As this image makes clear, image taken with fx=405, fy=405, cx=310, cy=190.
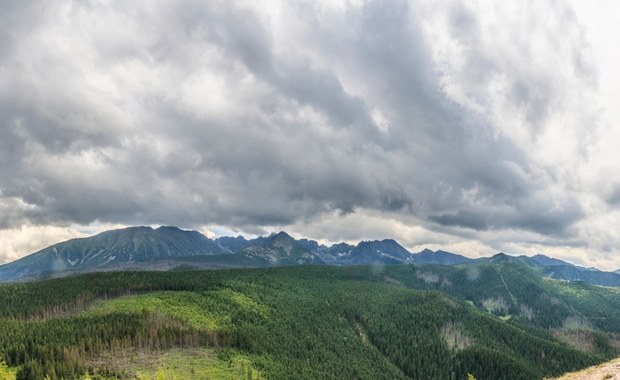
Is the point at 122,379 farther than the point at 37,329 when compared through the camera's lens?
No

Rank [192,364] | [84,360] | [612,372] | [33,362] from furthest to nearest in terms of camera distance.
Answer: [192,364] < [84,360] < [33,362] < [612,372]

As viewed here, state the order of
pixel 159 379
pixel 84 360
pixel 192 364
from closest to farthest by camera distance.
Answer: pixel 159 379 → pixel 84 360 → pixel 192 364

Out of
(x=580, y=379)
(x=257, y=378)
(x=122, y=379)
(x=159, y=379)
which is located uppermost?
(x=580, y=379)

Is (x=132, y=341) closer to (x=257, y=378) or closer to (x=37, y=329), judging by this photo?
(x=37, y=329)

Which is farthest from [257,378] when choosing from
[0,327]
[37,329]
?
[0,327]

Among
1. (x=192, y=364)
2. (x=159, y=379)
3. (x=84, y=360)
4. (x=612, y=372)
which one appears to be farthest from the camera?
(x=192, y=364)

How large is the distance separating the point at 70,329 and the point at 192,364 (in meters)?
62.1

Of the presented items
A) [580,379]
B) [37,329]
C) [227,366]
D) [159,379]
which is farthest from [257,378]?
[580,379]

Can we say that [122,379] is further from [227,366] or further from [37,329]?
[37,329]

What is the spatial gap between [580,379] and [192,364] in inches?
7089

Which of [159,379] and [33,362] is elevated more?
[159,379]

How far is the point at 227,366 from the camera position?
199250 mm

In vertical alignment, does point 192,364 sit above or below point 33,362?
below

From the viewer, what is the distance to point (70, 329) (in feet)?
639
